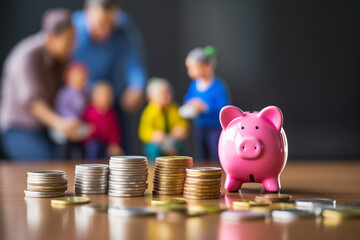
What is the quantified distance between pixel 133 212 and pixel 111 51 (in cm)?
355

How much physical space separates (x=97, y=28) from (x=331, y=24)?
7.12 ft

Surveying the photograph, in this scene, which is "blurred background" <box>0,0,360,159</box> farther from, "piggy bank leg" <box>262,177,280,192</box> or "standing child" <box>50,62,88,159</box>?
"piggy bank leg" <box>262,177,280,192</box>

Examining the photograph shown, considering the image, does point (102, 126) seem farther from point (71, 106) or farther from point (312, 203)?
point (312, 203)

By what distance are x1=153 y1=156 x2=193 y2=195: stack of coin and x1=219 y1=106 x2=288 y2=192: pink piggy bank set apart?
14cm

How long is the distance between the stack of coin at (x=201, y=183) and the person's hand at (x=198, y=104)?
252 cm

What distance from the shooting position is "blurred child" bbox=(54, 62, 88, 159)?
15.0 feet

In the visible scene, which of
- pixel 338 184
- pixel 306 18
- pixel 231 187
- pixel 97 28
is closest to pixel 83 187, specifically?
pixel 231 187

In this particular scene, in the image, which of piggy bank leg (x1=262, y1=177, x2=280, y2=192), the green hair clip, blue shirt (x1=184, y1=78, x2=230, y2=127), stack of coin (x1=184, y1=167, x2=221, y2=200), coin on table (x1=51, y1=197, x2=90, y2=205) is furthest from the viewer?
the green hair clip

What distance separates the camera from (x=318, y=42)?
197 inches

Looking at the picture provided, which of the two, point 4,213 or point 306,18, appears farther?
point 306,18

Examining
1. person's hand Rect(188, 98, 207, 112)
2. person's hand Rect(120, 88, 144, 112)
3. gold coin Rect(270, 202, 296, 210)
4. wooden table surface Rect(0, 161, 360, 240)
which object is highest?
person's hand Rect(120, 88, 144, 112)

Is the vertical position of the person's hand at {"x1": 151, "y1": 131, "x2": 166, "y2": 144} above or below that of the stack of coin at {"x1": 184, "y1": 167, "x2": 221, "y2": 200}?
above

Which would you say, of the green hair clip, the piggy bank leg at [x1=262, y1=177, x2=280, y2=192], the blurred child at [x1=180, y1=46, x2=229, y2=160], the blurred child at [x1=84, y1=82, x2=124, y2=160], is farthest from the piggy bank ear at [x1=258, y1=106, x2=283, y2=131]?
the blurred child at [x1=84, y1=82, x2=124, y2=160]

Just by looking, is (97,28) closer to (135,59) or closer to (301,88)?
(135,59)
